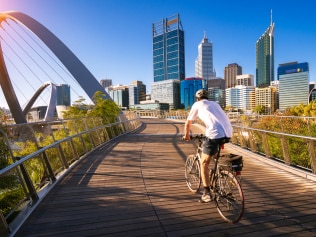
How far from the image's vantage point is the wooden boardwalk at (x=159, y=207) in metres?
3.47

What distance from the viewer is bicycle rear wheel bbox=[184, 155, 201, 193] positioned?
485cm

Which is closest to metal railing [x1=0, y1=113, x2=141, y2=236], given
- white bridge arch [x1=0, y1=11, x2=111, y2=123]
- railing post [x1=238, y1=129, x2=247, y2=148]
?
railing post [x1=238, y1=129, x2=247, y2=148]

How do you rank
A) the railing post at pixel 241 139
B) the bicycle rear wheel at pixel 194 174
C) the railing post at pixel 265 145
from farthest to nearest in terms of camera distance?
1. the railing post at pixel 241 139
2. the railing post at pixel 265 145
3. the bicycle rear wheel at pixel 194 174

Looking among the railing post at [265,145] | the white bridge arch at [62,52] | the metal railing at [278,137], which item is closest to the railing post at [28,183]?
the metal railing at [278,137]

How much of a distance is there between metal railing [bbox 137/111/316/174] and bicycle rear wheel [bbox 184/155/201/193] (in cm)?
272

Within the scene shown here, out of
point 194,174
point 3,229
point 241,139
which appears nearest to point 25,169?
point 3,229

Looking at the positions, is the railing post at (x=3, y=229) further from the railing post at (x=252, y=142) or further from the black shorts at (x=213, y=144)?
the railing post at (x=252, y=142)

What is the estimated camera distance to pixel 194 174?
5.03 m

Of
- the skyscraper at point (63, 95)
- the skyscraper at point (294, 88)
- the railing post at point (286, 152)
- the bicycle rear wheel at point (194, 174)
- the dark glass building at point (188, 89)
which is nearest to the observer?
the bicycle rear wheel at point (194, 174)

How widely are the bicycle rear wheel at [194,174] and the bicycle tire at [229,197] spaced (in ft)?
2.80

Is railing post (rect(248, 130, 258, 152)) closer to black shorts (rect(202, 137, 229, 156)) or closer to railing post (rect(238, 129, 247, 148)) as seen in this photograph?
railing post (rect(238, 129, 247, 148))

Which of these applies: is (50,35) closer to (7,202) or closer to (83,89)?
(83,89)

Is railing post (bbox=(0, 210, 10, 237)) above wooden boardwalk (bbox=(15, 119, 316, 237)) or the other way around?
above

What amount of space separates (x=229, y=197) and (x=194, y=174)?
132 centimetres
